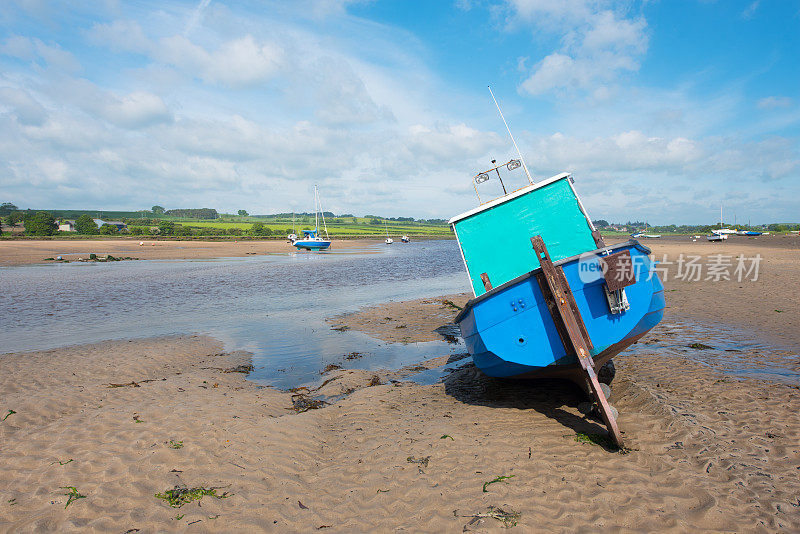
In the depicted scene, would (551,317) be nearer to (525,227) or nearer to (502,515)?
(525,227)

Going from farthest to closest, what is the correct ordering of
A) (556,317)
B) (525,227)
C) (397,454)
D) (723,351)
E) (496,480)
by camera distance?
(723,351) → (525,227) → (556,317) → (397,454) → (496,480)

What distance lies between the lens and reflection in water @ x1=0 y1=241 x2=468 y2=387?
1243 centimetres

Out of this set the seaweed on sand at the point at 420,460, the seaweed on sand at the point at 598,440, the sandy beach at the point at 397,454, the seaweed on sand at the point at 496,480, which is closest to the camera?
the sandy beach at the point at 397,454

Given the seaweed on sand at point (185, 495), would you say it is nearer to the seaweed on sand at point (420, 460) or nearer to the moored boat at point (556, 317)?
the seaweed on sand at point (420, 460)

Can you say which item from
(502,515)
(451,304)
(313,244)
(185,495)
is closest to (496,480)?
(502,515)

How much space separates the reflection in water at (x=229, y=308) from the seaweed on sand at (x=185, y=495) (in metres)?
4.73

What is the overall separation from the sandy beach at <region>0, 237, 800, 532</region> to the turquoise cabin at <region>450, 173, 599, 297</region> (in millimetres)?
2609

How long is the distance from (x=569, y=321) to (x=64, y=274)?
36.9 metres

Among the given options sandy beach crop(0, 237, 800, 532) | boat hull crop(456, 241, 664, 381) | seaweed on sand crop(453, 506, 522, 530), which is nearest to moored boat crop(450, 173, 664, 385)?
boat hull crop(456, 241, 664, 381)

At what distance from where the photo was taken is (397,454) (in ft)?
19.6

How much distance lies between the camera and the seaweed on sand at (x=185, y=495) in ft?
15.7

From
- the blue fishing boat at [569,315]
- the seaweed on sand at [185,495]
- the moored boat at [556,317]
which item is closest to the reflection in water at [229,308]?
the seaweed on sand at [185,495]

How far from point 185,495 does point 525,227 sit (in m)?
7.45

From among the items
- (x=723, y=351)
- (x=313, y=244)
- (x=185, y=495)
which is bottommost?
(x=723, y=351)
